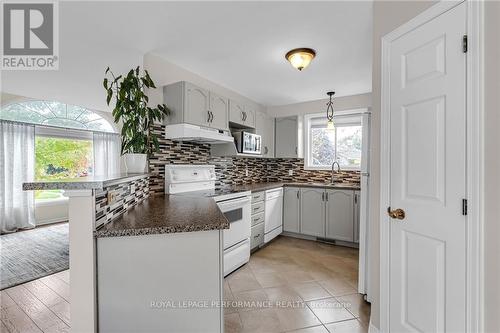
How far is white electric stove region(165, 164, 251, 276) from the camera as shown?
2.49 metres

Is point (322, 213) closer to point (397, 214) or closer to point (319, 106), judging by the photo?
point (319, 106)

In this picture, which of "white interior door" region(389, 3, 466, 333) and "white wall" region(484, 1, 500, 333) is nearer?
"white wall" region(484, 1, 500, 333)

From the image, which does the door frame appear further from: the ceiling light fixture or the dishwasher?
the dishwasher

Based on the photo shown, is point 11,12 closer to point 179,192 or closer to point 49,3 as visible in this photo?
point 49,3

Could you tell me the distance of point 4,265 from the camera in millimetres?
2748

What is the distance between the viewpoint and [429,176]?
4.17 ft

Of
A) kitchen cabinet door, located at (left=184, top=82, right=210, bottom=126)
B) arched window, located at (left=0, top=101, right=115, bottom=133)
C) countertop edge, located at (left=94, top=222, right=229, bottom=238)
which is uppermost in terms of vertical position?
arched window, located at (left=0, top=101, right=115, bottom=133)

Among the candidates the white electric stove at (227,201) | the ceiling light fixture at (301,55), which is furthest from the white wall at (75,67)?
the ceiling light fixture at (301,55)

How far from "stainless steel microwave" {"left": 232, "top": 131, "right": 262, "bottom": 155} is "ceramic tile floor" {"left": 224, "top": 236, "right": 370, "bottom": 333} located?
1.49 metres

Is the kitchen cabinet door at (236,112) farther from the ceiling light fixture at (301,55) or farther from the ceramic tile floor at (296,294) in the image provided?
the ceramic tile floor at (296,294)

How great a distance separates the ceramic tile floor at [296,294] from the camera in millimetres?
1740

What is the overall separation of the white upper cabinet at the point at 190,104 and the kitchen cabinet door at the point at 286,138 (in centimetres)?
179

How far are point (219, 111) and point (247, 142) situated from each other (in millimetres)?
664

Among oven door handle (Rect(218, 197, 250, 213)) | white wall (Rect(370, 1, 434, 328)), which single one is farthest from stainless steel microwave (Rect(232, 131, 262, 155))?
white wall (Rect(370, 1, 434, 328))
